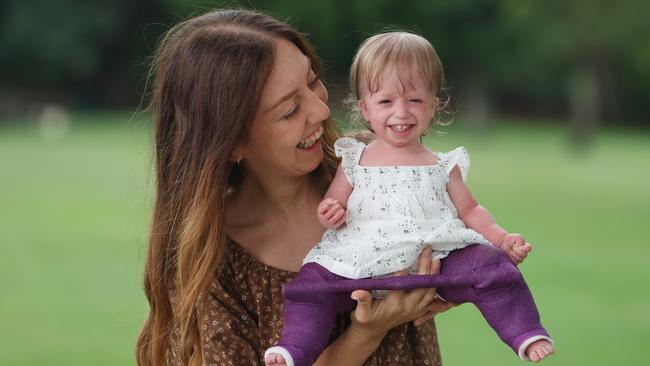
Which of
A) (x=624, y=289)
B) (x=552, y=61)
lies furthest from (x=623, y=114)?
(x=624, y=289)

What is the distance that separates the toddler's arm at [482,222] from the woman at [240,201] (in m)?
0.18

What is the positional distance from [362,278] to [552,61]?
1628 inches

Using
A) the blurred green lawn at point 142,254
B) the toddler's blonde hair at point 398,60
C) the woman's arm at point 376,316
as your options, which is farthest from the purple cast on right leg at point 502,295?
the blurred green lawn at point 142,254

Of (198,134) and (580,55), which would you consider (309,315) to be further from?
(580,55)

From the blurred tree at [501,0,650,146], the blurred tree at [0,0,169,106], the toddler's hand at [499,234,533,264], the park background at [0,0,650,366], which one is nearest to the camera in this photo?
the toddler's hand at [499,234,533,264]

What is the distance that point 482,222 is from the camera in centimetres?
318

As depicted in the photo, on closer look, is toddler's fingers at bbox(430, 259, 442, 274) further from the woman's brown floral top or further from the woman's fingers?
the woman's brown floral top

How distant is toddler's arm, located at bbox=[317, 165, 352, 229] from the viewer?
3.18 meters

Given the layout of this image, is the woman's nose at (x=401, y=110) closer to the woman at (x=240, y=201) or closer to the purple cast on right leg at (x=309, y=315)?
the woman at (x=240, y=201)

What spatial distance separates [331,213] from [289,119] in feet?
0.95

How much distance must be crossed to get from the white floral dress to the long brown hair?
0.31 metres

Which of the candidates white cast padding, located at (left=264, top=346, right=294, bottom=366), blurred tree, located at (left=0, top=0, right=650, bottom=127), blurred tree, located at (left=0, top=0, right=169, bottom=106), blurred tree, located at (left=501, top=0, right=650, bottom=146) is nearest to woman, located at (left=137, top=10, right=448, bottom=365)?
white cast padding, located at (left=264, top=346, right=294, bottom=366)

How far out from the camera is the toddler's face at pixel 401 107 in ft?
10.4

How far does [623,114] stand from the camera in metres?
43.3
